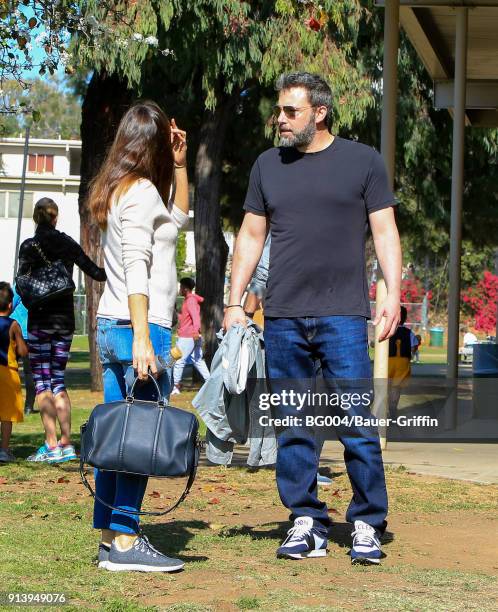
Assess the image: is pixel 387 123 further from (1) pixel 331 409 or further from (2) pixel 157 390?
(2) pixel 157 390

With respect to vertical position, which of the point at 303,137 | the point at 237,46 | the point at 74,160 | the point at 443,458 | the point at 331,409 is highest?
the point at 74,160

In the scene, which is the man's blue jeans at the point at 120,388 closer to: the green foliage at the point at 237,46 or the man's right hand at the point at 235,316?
the man's right hand at the point at 235,316

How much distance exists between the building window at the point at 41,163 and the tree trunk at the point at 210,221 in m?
60.0

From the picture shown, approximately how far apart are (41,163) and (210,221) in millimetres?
60999

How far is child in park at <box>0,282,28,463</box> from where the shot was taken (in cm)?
995

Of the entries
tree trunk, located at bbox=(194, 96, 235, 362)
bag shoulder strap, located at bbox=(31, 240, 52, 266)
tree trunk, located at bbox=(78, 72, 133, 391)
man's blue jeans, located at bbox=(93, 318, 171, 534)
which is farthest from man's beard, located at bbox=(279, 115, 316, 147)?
tree trunk, located at bbox=(194, 96, 235, 362)

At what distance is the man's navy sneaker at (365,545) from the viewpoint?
220 inches

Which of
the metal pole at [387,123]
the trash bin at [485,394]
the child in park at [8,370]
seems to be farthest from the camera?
the trash bin at [485,394]

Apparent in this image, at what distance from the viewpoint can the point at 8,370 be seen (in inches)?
404

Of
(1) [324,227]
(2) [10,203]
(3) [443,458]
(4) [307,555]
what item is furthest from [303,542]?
(2) [10,203]

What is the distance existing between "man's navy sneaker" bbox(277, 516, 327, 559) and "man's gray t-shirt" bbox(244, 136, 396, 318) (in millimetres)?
932

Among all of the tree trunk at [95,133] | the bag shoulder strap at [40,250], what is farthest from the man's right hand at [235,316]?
the tree trunk at [95,133]

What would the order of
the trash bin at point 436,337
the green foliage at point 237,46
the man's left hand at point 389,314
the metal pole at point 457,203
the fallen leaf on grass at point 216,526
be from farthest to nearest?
1. the trash bin at point 436,337
2. the green foliage at point 237,46
3. the metal pole at point 457,203
4. the fallen leaf on grass at point 216,526
5. the man's left hand at point 389,314

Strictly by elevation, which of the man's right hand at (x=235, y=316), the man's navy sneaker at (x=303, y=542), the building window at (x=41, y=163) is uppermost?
the building window at (x=41, y=163)
